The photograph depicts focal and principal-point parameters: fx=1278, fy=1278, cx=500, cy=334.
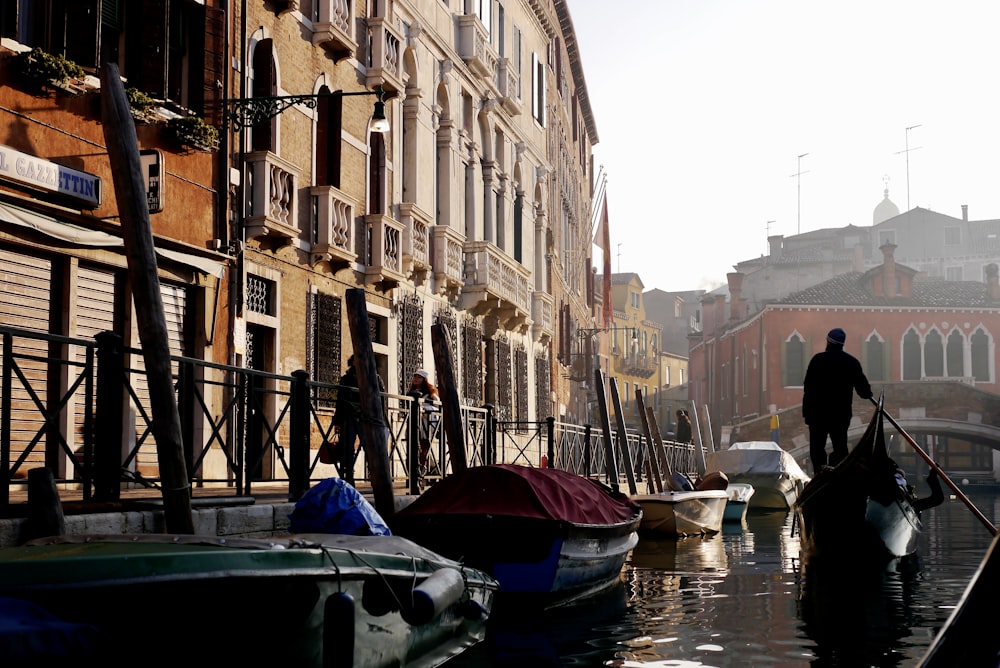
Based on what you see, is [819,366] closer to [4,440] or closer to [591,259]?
[4,440]

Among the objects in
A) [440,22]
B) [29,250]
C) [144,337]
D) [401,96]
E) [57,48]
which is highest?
[440,22]

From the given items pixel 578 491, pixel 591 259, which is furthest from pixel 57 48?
pixel 591 259

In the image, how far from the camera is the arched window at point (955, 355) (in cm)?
4053

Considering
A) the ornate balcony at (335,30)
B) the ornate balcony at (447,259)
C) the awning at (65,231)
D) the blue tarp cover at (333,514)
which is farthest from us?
the ornate balcony at (447,259)

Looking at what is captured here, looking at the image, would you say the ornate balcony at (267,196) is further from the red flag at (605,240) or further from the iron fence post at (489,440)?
the red flag at (605,240)

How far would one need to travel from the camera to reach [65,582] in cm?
425

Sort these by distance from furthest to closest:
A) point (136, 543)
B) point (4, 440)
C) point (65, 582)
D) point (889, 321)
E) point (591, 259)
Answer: point (889, 321)
point (591, 259)
point (4, 440)
point (136, 543)
point (65, 582)

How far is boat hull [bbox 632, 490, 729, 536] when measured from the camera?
1559 centimetres

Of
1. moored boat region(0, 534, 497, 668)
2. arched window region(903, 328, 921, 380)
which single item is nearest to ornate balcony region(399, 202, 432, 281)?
moored boat region(0, 534, 497, 668)

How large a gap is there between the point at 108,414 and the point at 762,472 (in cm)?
2096

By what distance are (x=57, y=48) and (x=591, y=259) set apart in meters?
28.1

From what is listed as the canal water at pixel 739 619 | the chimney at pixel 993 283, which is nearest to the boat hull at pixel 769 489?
the canal water at pixel 739 619

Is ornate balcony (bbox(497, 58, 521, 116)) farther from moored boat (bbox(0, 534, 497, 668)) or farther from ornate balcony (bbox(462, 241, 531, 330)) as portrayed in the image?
moored boat (bbox(0, 534, 497, 668))

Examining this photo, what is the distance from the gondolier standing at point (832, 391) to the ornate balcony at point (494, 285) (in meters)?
8.19
